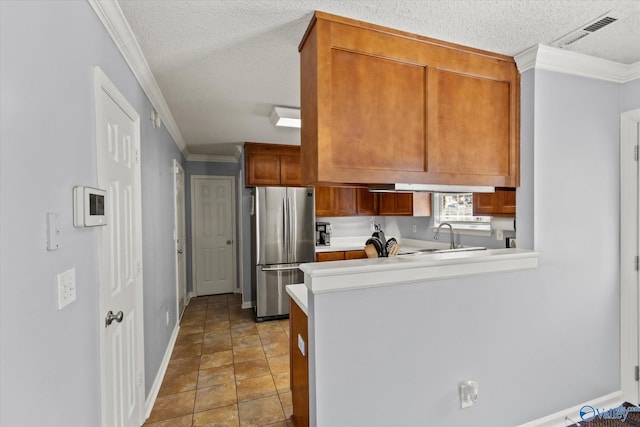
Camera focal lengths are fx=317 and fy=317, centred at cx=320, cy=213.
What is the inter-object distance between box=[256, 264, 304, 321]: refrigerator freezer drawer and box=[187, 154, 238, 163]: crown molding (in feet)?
7.27

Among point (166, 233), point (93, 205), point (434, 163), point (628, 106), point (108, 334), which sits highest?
point (628, 106)

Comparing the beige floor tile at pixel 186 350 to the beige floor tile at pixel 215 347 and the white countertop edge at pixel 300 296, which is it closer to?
the beige floor tile at pixel 215 347

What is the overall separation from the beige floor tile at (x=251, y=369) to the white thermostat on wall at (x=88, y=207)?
2001 mm

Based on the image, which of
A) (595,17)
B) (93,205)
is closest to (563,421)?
(595,17)

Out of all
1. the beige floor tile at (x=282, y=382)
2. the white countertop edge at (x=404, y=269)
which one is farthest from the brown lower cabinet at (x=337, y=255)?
the white countertop edge at (x=404, y=269)

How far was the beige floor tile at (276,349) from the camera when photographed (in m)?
3.26

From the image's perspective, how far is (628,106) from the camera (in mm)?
2242

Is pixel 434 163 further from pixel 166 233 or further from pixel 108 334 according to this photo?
pixel 166 233

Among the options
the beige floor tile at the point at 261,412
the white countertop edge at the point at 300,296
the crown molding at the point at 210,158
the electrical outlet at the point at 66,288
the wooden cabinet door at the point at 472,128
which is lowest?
the beige floor tile at the point at 261,412

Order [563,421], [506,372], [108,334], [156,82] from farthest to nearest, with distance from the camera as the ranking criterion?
1. [156,82]
2. [563,421]
3. [506,372]
4. [108,334]

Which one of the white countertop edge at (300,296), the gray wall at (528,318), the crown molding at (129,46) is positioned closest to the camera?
the crown molding at (129,46)

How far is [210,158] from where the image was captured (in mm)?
5445

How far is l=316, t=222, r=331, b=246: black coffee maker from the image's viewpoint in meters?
5.00

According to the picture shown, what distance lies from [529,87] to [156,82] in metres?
2.61
